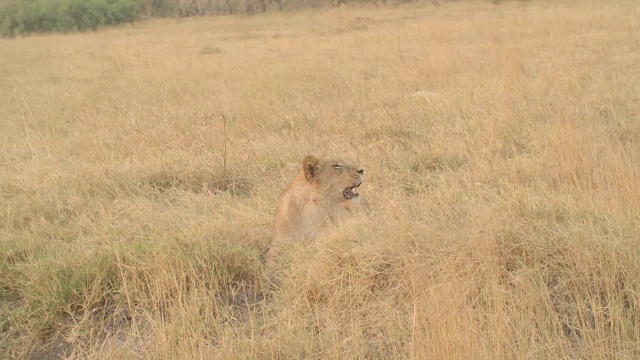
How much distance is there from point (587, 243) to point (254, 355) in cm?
170

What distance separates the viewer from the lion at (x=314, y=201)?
12.5ft

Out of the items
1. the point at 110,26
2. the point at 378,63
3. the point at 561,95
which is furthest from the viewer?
the point at 110,26

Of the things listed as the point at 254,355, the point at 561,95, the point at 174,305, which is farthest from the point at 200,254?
the point at 561,95

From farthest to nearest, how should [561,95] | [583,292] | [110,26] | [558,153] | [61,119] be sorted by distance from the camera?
1. [110,26]
2. [61,119]
3. [561,95]
4. [558,153]
5. [583,292]

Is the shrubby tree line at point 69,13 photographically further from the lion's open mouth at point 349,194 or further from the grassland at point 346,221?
the lion's open mouth at point 349,194

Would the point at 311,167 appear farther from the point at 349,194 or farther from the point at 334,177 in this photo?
the point at 349,194

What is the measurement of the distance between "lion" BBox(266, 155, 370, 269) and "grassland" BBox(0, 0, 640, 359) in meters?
0.21

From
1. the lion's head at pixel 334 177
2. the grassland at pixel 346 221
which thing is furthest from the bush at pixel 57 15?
the lion's head at pixel 334 177

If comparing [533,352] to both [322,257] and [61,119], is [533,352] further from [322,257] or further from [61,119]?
[61,119]

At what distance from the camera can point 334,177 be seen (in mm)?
4035

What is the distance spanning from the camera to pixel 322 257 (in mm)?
3342

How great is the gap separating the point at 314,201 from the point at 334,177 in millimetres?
233

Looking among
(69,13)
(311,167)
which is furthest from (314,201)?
(69,13)

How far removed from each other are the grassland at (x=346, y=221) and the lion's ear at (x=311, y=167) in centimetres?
43
